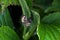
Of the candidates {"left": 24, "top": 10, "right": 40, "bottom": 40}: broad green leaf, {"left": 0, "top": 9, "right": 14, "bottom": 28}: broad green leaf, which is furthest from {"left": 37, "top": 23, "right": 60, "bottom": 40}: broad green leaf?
{"left": 0, "top": 9, "right": 14, "bottom": 28}: broad green leaf

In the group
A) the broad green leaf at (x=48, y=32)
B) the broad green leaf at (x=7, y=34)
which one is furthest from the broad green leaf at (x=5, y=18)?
the broad green leaf at (x=48, y=32)

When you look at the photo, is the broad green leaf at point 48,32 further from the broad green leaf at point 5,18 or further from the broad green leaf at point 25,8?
the broad green leaf at point 5,18

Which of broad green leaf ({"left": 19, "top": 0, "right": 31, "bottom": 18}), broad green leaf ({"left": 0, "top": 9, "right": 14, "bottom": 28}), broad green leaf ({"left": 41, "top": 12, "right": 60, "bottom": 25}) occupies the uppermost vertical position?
broad green leaf ({"left": 19, "top": 0, "right": 31, "bottom": 18})

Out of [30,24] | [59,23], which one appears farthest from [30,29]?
[59,23]

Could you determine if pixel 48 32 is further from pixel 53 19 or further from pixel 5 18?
pixel 5 18

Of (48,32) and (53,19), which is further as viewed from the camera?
(53,19)

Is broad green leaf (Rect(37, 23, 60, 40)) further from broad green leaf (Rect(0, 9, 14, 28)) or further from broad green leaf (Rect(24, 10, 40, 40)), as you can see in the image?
broad green leaf (Rect(0, 9, 14, 28))

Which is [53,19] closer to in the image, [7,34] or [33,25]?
[33,25]

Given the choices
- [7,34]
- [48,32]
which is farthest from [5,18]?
[48,32]
